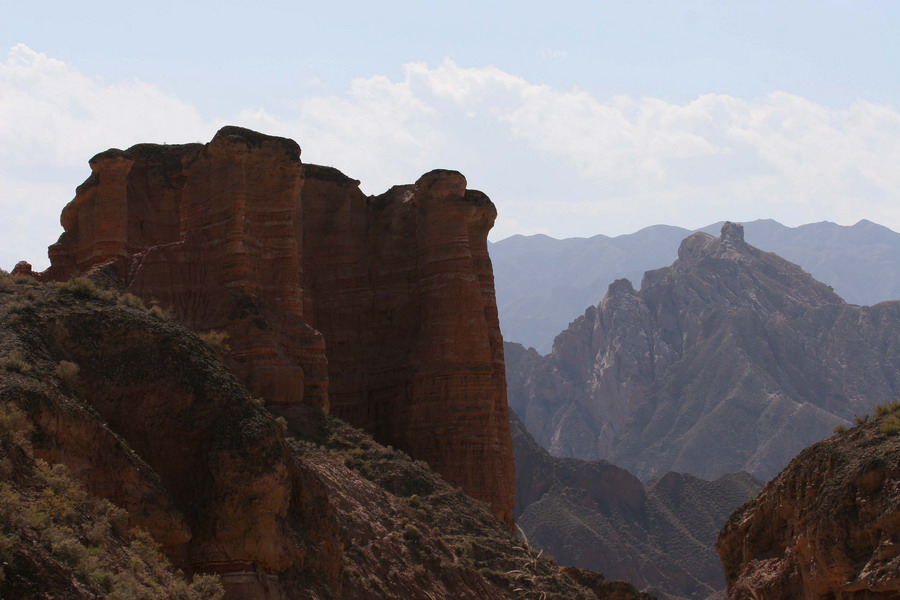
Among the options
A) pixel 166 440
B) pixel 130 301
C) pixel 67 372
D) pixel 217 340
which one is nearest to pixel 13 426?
pixel 67 372

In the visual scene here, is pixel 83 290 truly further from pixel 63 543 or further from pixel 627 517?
pixel 627 517

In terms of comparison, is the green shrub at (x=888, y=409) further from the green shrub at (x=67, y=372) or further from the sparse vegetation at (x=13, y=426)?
the sparse vegetation at (x=13, y=426)

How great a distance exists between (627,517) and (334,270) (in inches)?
2982

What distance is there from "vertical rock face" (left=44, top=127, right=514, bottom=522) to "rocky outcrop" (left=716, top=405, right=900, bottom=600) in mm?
20944

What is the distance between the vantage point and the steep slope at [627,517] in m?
123

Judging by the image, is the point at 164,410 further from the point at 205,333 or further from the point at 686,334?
the point at 686,334

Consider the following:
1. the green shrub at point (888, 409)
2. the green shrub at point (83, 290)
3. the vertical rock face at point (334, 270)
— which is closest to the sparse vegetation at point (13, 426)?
the green shrub at point (83, 290)

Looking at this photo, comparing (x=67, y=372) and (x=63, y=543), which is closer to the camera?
(x=63, y=543)

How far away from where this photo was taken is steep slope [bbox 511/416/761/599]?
123 m

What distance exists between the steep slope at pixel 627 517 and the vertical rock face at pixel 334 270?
59.8m

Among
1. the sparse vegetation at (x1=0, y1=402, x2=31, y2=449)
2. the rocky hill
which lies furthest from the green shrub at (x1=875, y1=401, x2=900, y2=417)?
the rocky hill

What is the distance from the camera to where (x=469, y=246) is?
211ft

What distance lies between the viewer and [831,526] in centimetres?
2922

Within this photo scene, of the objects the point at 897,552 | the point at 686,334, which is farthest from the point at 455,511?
the point at 686,334
